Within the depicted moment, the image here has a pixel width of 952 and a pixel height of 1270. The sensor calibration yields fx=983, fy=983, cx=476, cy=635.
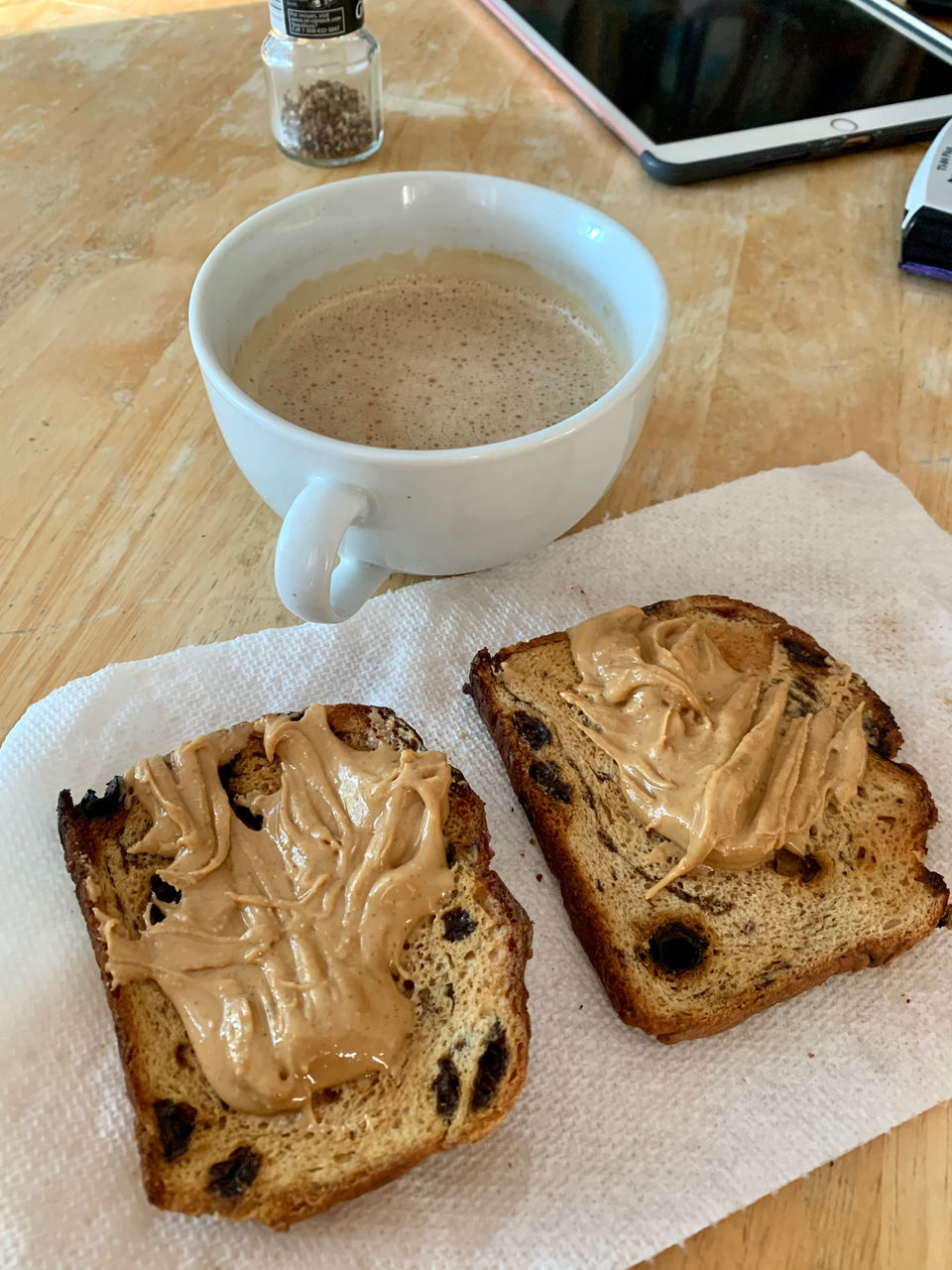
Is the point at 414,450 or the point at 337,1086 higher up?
the point at 414,450

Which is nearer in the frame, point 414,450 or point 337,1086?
point 337,1086

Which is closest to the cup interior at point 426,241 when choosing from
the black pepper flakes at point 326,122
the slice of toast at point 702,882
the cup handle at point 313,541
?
the cup handle at point 313,541

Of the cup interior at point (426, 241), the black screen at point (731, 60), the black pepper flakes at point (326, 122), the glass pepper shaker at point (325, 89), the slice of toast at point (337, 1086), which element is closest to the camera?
the slice of toast at point (337, 1086)

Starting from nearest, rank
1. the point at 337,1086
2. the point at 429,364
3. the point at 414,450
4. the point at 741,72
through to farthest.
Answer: the point at 337,1086 < the point at 414,450 < the point at 429,364 < the point at 741,72

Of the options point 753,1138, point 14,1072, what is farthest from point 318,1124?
point 753,1138

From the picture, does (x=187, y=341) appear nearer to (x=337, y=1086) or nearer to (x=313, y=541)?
(x=313, y=541)

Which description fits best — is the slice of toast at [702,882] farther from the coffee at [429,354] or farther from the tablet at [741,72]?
the tablet at [741,72]

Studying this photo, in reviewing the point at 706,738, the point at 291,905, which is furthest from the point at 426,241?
the point at 291,905
